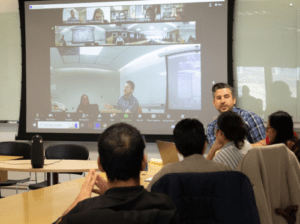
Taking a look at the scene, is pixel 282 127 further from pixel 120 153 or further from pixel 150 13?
pixel 150 13

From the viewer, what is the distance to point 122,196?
968 millimetres

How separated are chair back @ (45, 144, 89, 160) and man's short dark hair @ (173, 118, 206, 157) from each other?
2347 mm

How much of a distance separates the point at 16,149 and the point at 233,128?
10.2 feet

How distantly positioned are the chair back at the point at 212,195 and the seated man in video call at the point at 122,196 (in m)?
0.28

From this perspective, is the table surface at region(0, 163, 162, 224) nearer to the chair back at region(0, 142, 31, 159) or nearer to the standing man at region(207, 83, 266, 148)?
the standing man at region(207, 83, 266, 148)

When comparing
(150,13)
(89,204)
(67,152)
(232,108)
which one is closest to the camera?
(89,204)

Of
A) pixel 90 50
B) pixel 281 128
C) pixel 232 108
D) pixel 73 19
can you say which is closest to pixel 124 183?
pixel 281 128

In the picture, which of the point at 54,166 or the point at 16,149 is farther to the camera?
the point at 16,149

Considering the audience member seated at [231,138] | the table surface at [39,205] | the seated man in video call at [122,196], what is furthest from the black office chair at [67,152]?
the seated man in video call at [122,196]

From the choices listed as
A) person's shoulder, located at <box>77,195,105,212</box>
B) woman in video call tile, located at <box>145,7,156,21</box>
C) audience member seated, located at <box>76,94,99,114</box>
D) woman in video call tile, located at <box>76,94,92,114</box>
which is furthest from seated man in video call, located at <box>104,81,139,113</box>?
person's shoulder, located at <box>77,195,105,212</box>

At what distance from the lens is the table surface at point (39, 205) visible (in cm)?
155

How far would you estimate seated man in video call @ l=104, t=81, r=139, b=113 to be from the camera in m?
4.60

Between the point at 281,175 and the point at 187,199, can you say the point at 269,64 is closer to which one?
the point at 281,175

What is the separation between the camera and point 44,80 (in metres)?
4.76
